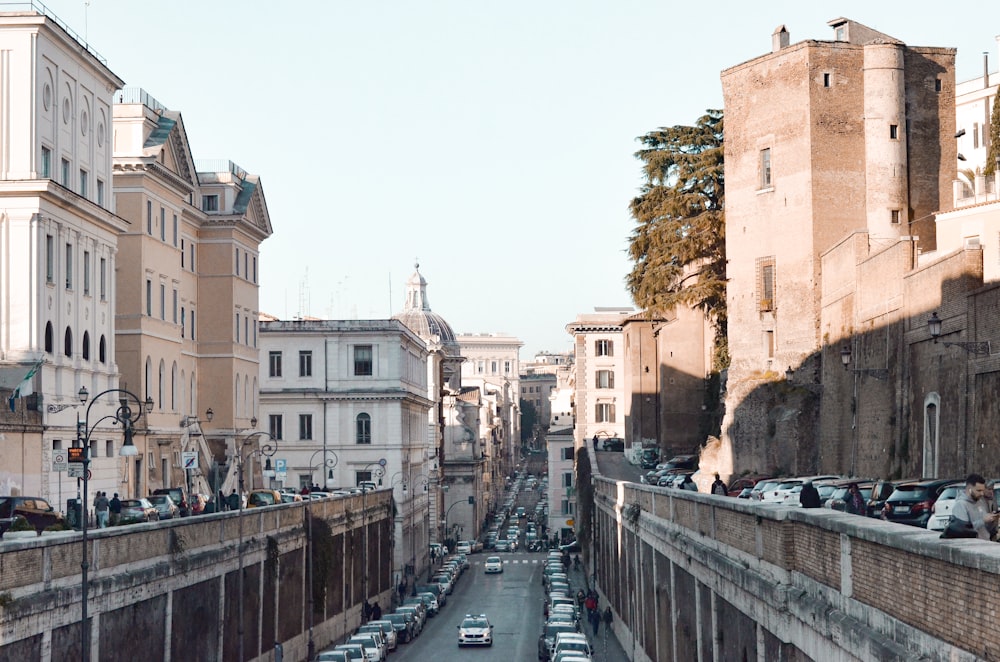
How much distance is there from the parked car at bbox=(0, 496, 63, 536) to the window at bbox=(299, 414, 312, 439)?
56656mm

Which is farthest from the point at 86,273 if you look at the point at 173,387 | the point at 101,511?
the point at 173,387

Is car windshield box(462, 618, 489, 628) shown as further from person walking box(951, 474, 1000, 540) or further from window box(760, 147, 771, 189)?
person walking box(951, 474, 1000, 540)

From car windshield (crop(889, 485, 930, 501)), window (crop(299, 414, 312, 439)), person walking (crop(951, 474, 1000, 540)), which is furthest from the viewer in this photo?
window (crop(299, 414, 312, 439))

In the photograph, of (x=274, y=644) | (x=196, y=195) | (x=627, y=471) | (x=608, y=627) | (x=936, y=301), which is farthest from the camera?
(x=627, y=471)

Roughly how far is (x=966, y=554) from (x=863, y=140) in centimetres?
4921

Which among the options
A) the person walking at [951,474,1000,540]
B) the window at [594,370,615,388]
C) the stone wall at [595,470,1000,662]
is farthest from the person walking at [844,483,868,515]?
the window at [594,370,615,388]

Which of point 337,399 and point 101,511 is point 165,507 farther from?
point 337,399

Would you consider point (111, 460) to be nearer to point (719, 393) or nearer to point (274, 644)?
point (274, 644)

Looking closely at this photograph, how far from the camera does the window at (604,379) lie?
122 meters

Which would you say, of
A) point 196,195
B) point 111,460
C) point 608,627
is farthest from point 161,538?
point 196,195

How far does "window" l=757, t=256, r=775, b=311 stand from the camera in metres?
62.4

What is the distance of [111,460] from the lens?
55000 millimetres

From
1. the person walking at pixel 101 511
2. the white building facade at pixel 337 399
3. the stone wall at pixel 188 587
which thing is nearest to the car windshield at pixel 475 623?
the stone wall at pixel 188 587

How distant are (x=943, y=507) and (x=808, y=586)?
5692mm
